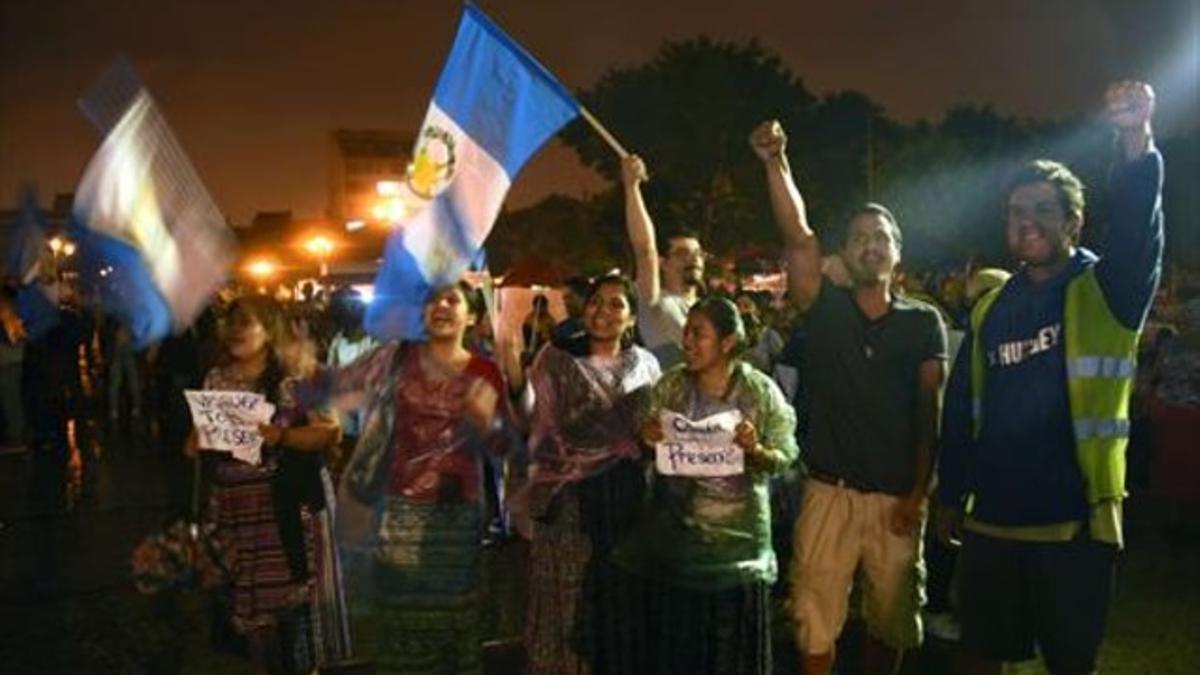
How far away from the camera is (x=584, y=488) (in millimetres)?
4906

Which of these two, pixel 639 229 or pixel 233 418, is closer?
pixel 233 418

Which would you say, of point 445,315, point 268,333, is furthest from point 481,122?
point 268,333

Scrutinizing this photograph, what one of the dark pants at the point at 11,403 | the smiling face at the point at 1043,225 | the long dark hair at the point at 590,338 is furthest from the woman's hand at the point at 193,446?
the dark pants at the point at 11,403

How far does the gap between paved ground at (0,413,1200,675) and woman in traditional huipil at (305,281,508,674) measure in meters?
1.16

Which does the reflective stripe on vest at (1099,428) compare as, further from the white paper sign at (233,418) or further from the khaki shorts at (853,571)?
the white paper sign at (233,418)

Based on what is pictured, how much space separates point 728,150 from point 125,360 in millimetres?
34884

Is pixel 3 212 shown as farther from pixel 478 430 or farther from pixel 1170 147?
pixel 478 430

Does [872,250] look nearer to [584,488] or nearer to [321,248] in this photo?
[584,488]

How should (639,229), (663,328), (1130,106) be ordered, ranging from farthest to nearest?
(663,328), (639,229), (1130,106)

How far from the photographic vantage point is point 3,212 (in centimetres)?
5691

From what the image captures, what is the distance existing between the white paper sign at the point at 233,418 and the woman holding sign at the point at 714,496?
1.60 metres

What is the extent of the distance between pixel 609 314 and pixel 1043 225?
5.95ft

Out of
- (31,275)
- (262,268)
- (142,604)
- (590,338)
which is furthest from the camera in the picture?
(262,268)

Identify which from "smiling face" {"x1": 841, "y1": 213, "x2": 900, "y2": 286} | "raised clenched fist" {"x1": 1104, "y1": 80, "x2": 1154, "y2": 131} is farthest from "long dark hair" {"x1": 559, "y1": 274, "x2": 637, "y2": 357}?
"raised clenched fist" {"x1": 1104, "y1": 80, "x2": 1154, "y2": 131}
